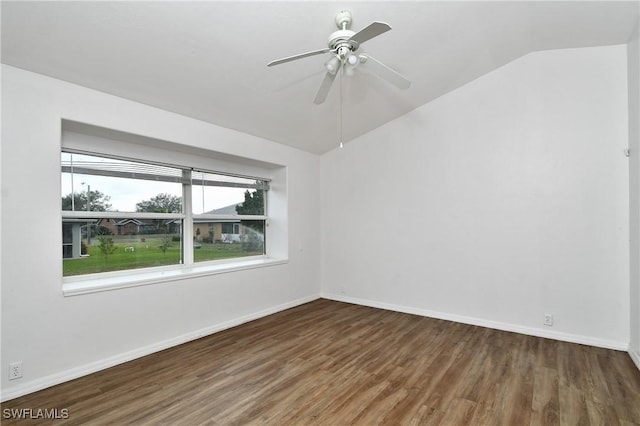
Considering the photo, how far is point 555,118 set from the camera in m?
3.52

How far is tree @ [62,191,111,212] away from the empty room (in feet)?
0.06

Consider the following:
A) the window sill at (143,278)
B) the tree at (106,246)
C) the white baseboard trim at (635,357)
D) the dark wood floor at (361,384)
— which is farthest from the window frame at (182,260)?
the white baseboard trim at (635,357)

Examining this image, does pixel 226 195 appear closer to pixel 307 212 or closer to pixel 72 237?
pixel 307 212

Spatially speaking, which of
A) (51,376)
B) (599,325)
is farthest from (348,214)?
(51,376)

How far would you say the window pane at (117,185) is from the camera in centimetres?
301

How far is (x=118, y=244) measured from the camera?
11.1 ft

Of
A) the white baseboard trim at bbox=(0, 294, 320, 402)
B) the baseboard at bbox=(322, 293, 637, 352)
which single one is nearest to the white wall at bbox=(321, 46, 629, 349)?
the baseboard at bbox=(322, 293, 637, 352)

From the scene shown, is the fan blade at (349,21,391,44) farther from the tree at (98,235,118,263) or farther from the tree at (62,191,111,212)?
the tree at (98,235,118,263)

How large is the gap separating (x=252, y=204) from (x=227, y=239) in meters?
0.71

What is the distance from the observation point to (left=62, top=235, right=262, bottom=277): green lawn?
309 centimetres

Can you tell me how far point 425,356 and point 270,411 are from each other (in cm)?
164

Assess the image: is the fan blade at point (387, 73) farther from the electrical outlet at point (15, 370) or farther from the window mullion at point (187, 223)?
the electrical outlet at point (15, 370)

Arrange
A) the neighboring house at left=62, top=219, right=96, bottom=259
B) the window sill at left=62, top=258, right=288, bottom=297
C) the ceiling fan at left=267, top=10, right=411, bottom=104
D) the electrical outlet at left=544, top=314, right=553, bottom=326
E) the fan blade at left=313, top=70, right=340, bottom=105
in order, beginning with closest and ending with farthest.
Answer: the ceiling fan at left=267, top=10, right=411, bottom=104 < the fan blade at left=313, top=70, right=340, bottom=105 < the window sill at left=62, top=258, right=288, bottom=297 < the neighboring house at left=62, top=219, right=96, bottom=259 < the electrical outlet at left=544, top=314, right=553, bottom=326

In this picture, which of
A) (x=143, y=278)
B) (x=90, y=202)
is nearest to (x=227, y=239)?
(x=143, y=278)
